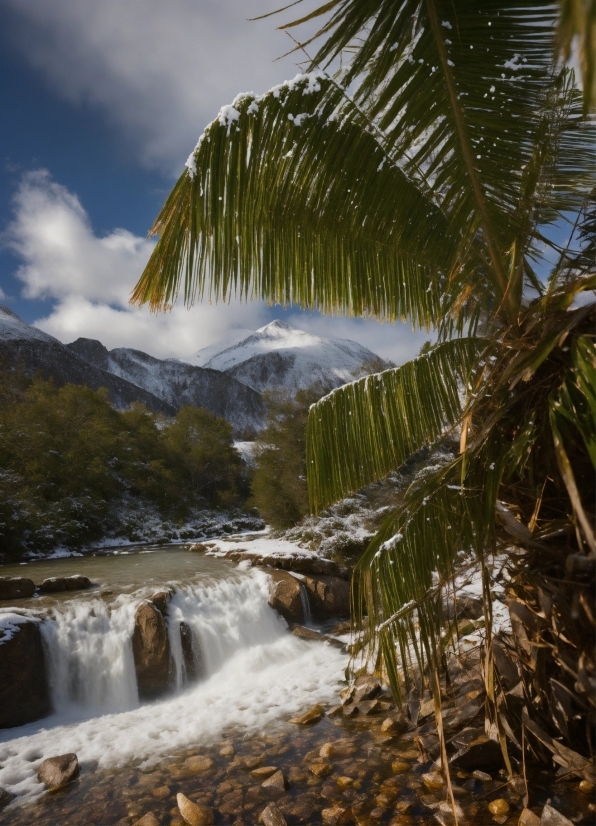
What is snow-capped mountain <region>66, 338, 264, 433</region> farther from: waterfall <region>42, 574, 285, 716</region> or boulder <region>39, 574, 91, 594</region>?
waterfall <region>42, 574, 285, 716</region>

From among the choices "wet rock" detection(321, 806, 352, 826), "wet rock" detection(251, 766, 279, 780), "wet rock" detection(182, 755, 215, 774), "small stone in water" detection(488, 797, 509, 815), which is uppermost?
"small stone in water" detection(488, 797, 509, 815)

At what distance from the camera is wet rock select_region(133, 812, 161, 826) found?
11.6 feet

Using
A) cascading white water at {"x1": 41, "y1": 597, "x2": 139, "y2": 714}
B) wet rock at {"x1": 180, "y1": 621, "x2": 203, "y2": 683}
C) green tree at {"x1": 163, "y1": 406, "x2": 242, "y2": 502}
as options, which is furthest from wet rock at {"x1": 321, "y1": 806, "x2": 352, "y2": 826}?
green tree at {"x1": 163, "y1": 406, "x2": 242, "y2": 502}

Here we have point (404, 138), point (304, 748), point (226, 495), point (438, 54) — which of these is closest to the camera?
point (438, 54)

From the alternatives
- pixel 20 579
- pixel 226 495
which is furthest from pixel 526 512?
pixel 226 495

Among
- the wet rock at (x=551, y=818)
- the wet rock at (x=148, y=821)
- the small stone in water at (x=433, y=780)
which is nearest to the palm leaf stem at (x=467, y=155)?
the wet rock at (x=551, y=818)

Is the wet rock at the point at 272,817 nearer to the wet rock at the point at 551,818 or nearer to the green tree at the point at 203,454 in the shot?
the wet rock at the point at 551,818

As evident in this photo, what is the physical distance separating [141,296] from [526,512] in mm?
1904

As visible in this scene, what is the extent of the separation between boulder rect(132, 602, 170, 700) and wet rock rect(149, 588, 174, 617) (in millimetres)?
240

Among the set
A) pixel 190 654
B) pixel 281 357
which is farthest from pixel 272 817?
pixel 281 357

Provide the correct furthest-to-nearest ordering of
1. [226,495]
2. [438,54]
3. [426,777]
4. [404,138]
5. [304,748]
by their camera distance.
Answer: [226,495] < [304,748] < [426,777] < [404,138] < [438,54]

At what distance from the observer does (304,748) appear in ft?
15.2

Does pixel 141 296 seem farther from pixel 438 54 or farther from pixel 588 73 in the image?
pixel 588 73

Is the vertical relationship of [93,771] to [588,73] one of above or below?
below
